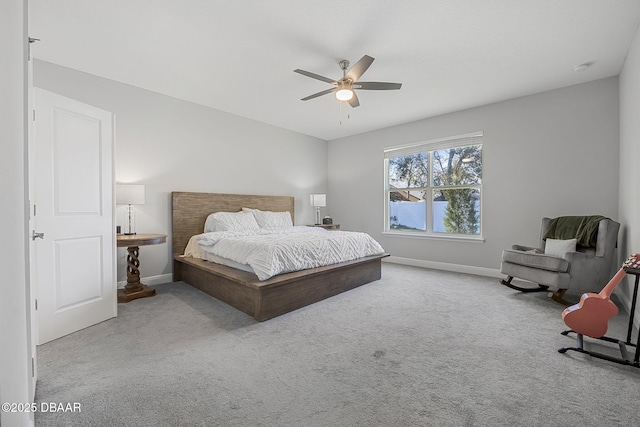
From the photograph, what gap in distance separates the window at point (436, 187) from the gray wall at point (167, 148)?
235cm

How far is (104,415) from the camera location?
1.45m

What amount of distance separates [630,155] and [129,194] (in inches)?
221

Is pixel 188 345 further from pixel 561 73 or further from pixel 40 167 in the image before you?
pixel 561 73

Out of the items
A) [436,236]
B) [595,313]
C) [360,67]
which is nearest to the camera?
[595,313]

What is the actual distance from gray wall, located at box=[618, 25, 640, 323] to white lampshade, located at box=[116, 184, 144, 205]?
5.24 m

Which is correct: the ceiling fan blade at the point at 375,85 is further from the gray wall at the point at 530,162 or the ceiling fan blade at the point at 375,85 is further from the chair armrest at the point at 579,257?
the chair armrest at the point at 579,257

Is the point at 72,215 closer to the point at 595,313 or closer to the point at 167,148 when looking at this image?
the point at 167,148

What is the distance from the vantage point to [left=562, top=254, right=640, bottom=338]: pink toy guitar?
201 centimetres

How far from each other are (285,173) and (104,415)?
4.79m

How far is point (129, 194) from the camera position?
3.42m

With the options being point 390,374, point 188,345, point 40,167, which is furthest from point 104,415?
point 40,167

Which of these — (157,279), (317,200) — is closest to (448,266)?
(317,200)

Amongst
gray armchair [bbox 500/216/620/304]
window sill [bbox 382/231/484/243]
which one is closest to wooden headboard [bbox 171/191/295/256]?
window sill [bbox 382/231/484/243]

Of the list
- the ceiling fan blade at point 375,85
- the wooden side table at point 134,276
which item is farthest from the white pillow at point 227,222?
the ceiling fan blade at point 375,85
